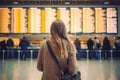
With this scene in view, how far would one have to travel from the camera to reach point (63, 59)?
10.9 ft

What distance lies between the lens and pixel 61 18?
66.8 feet

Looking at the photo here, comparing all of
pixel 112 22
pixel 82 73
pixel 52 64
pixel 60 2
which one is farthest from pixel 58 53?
pixel 112 22

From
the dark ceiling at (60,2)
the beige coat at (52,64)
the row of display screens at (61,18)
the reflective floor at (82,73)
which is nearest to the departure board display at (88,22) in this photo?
the row of display screens at (61,18)

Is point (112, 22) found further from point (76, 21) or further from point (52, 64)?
point (52, 64)

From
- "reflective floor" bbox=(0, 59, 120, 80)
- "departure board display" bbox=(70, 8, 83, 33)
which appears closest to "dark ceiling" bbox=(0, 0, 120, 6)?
"departure board display" bbox=(70, 8, 83, 33)

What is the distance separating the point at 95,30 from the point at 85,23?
2.66 feet

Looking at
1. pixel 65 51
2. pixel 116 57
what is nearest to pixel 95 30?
pixel 116 57

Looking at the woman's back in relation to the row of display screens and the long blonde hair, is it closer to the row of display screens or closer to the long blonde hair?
the long blonde hair

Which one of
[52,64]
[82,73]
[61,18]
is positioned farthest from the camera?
[61,18]

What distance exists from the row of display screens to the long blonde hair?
1689cm

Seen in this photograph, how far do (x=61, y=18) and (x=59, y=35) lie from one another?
17032 mm

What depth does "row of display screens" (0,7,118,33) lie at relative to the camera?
66.8ft

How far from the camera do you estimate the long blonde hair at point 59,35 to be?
3357 millimetres

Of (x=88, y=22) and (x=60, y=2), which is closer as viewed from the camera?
(x=60, y=2)
